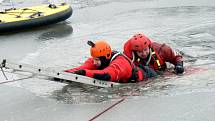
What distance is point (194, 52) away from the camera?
8.93m

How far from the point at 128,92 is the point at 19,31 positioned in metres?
7.27

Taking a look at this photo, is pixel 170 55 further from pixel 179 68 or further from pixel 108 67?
pixel 108 67

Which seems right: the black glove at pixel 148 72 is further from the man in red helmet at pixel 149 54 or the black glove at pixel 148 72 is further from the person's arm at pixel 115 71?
the person's arm at pixel 115 71

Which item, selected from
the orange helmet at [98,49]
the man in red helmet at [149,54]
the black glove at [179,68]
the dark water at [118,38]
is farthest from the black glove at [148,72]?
the orange helmet at [98,49]

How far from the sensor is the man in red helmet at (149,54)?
6.84 meters

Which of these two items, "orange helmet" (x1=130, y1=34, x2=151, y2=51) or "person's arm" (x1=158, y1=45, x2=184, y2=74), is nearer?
"orange helmet" (x1=130, y1=34, x2=151, y2=51)

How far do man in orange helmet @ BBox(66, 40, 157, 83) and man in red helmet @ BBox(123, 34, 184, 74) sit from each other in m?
0.30

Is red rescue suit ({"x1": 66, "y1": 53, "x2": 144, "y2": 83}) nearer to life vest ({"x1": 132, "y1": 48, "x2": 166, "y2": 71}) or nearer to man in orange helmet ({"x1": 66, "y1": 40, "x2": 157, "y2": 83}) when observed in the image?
man in orange helmet ({"x1": 66, "y1": 40, "x2": 157, "y2": 83})

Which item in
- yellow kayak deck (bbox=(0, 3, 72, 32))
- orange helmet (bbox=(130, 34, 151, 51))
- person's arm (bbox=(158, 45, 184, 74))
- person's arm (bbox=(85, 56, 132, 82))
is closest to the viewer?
person's arm (bbox=(85, 56, 132, 82))

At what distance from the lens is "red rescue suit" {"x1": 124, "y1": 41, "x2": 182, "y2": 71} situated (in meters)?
7.07

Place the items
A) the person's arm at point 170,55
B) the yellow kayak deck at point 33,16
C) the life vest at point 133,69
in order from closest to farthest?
the life vest at point 133,69 < the person's arm at point 170,55 < the yellow kayak deck at point 33,16

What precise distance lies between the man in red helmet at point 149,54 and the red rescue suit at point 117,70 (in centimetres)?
34

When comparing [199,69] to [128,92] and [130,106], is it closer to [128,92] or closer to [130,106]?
[128,92]

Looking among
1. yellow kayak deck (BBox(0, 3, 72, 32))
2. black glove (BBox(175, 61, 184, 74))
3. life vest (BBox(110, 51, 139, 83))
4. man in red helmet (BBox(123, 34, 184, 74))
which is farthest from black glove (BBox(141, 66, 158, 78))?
yellow kayak deck (BBox(0, 3, 72, 32))
